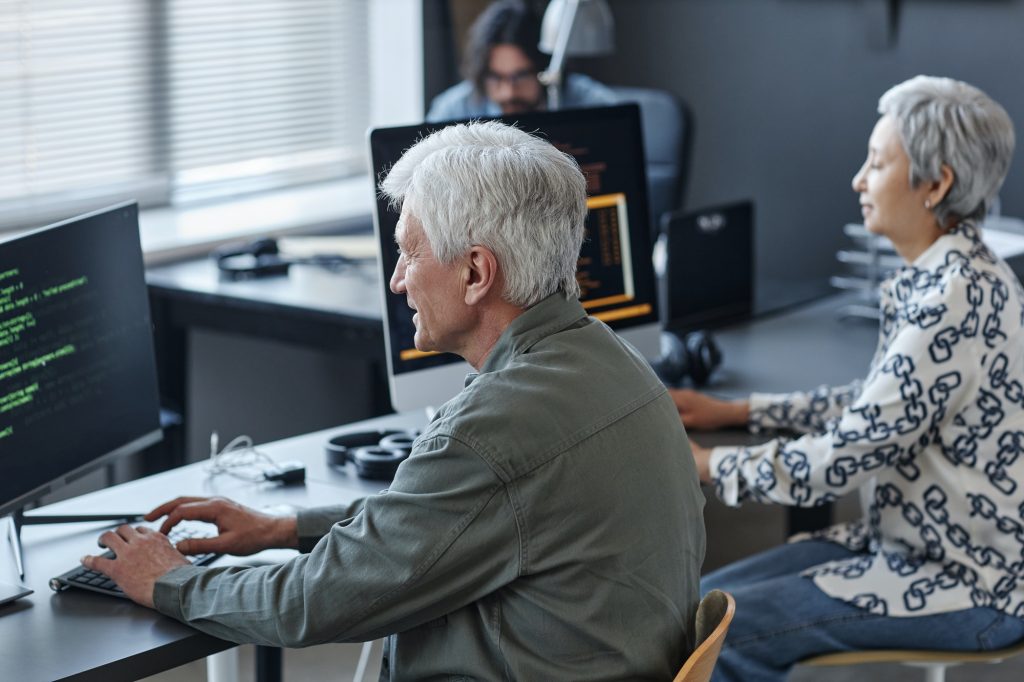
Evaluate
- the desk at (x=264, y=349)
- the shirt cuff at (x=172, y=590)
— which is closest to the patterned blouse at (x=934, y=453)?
the shirt cuff at (x=172, y=590)

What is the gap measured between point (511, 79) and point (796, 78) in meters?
1.18

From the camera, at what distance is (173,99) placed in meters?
4.15

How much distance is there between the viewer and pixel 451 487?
1.35m

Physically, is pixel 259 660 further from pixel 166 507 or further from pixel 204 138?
pixel 204 138

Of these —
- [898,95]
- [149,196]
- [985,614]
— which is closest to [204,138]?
[149,196]

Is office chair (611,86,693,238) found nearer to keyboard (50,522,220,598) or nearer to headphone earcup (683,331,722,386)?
headphone earcup (683,331,722,386)

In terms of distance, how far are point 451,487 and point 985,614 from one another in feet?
3.55

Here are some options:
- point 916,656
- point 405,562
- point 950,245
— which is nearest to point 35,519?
point 405,562

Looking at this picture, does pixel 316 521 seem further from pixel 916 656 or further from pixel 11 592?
pixel 916 656

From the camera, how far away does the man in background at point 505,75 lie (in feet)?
13.2

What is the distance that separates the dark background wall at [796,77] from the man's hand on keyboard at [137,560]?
113 inches

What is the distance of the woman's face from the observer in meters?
2.13

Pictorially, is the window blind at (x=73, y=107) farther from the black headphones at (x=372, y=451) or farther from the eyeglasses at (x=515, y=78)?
the black headphones at (x=372, y=451)

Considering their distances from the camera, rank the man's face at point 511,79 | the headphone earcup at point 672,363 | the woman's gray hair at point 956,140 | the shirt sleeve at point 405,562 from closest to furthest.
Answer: the shirt sleeve at point 405,562, the woman's gray hair at point 956,140, the headphone earcup at point 672,363, the man's face at point 511,79
